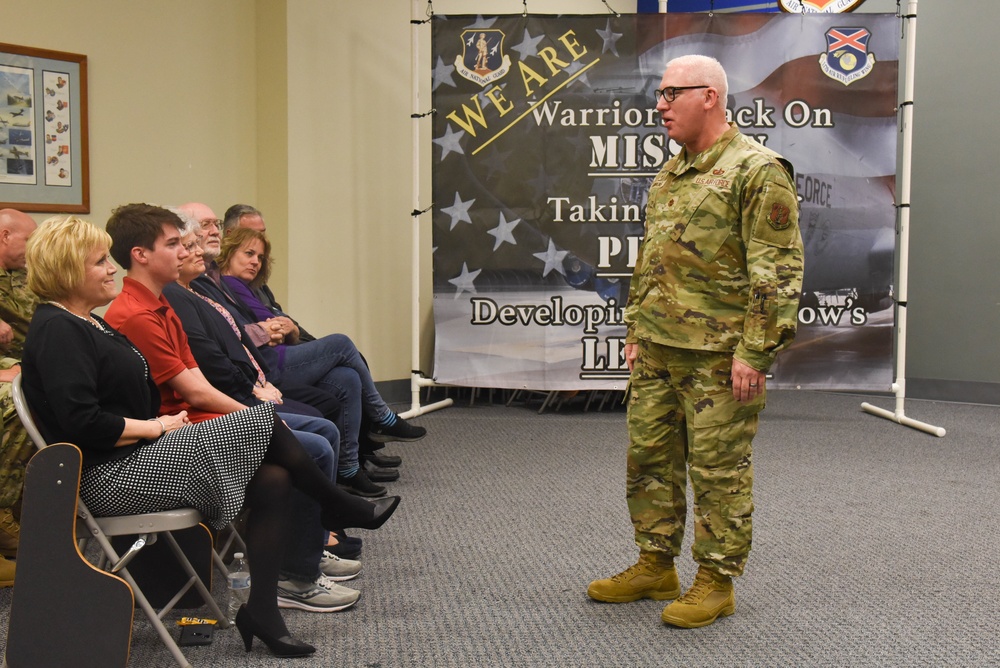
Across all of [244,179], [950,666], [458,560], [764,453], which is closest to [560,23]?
[244,179]

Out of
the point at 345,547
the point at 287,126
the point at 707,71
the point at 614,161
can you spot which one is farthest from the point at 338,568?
the point at 614,161

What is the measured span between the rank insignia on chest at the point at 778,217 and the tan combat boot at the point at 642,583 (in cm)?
96

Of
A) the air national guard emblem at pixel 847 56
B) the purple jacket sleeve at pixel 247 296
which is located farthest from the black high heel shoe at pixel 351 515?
the air national guard emblem at pixel 847 56

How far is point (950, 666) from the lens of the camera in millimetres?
2391

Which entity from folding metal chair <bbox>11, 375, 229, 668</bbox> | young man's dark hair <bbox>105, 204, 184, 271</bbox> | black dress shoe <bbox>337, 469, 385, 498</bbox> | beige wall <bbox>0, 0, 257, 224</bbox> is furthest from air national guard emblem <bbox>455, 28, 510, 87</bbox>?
folding metal chair <bbox>11, 375, 229, 668</bbox>

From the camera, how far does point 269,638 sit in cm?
241

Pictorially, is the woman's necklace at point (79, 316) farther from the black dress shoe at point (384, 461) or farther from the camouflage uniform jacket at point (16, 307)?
the black dress shoe at point (384, 461)

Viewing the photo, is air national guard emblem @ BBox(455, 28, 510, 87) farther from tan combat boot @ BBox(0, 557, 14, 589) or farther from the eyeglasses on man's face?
tan combat boot @ BBox(0, 557, 14, 589)

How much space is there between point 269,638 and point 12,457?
0.99m

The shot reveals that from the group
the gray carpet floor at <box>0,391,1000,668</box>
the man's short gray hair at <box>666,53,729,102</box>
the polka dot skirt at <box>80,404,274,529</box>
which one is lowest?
the gray carpet floor at <box>0,391,1000,668</box>

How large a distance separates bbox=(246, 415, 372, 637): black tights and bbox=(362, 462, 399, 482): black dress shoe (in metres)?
1.78

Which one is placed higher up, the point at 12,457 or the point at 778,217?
the point at 778,217

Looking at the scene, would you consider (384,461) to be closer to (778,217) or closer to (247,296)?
(247,296)

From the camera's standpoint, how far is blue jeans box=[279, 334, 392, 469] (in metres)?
3.88
